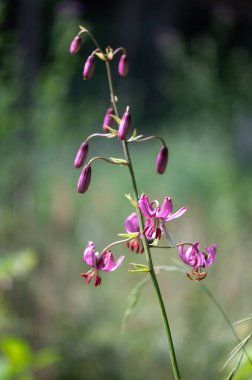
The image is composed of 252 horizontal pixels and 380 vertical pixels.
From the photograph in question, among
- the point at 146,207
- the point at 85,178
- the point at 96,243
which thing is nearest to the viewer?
the point at 146,207

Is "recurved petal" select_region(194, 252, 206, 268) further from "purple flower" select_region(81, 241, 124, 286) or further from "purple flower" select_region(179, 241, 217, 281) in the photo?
"purple flower" select_region(81, 241, 124, 286)

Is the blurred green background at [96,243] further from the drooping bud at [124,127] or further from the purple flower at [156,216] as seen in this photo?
the drooping bud at [124,127]

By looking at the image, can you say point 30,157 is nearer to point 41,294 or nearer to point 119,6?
point 41,294

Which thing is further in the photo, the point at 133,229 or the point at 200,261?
the point at 133,229

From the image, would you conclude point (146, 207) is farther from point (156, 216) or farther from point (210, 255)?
point (210, 255)

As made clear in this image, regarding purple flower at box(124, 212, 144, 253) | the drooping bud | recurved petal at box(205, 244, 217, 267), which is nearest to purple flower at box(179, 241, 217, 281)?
recurved petal at box(205, 244, 217, 267)

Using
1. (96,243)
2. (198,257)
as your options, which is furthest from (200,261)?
(96,243)

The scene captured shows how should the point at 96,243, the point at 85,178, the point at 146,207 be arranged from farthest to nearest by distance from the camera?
the point at 96,243 < the point at 85,178 < the point at 146,207

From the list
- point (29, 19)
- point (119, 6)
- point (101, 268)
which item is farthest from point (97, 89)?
point (101, 268)

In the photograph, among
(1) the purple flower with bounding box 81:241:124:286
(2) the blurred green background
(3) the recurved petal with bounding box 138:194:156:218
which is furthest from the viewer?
(2) the blurred green background
